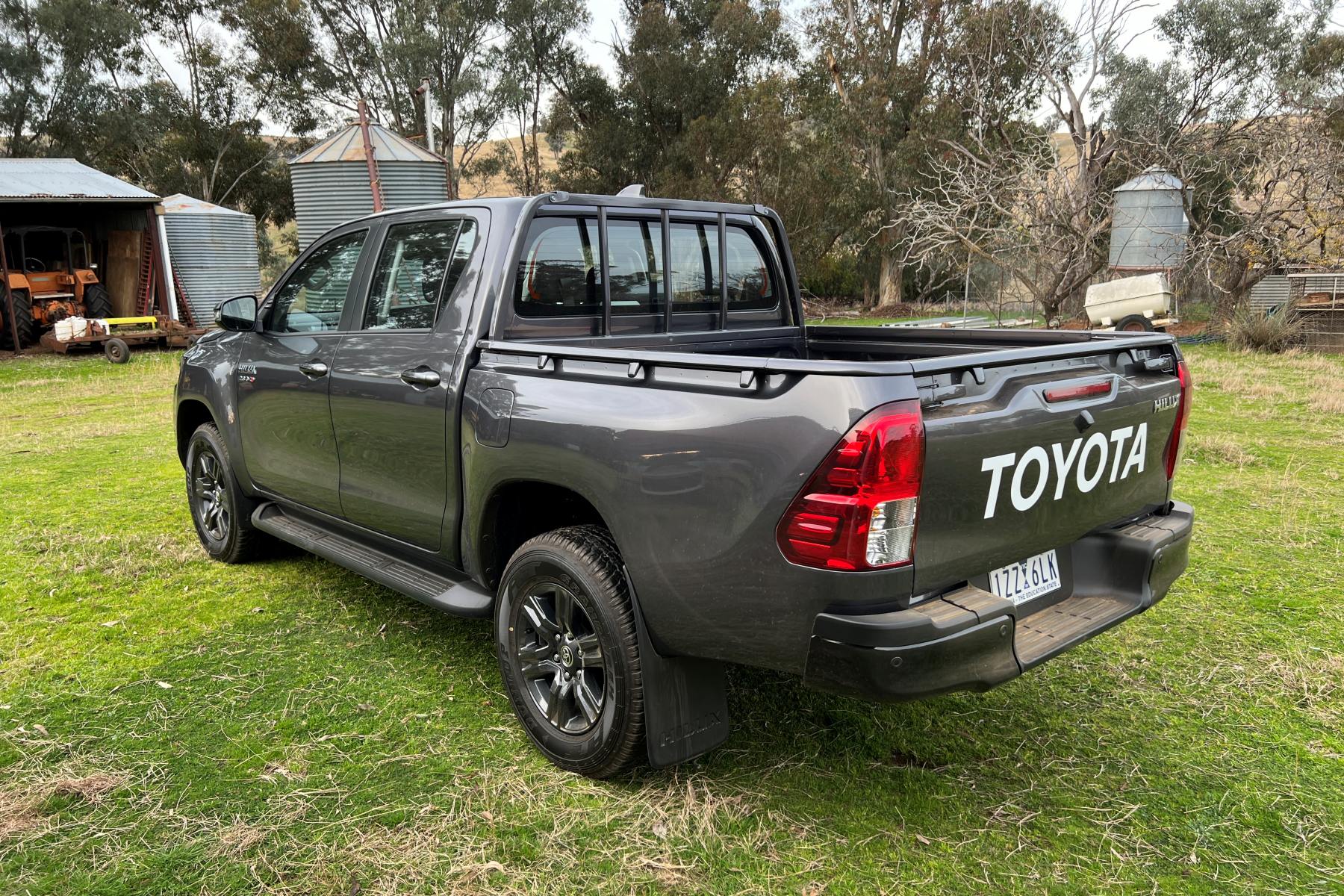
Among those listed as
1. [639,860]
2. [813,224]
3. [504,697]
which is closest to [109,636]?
[504,697]

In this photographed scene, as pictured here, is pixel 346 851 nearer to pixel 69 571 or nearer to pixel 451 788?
pixel 451 788

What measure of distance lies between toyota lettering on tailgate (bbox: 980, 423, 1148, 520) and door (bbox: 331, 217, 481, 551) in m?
1.89

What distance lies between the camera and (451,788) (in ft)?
9.73

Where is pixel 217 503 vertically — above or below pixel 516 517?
below

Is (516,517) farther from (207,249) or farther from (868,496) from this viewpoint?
(207,249)

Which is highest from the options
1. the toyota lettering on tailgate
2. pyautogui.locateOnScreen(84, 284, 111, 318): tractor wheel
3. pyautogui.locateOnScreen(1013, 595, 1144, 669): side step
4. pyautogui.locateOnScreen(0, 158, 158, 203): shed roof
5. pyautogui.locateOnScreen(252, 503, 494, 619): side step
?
pyautogui.locateOnScreen(0, 158, 158, 203): shed roof

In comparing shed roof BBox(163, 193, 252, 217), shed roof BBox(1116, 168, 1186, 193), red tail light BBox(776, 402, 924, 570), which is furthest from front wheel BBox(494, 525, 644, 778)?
shed roof BBox(1116, 168, 1186, 193)

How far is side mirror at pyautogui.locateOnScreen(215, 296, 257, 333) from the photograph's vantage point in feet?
14.9

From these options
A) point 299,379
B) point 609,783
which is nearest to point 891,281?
point 299,379

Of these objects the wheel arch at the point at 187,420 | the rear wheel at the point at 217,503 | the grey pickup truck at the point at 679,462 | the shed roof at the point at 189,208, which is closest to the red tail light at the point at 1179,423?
the grey pickup truck at the point at 679,462

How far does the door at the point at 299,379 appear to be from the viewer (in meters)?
4.07

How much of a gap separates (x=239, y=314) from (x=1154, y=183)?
844 inches

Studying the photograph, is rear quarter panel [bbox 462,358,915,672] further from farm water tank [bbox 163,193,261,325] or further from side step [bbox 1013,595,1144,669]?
farm water tank [bbox 163,193,261,325]

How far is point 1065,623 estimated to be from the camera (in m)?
2.77
